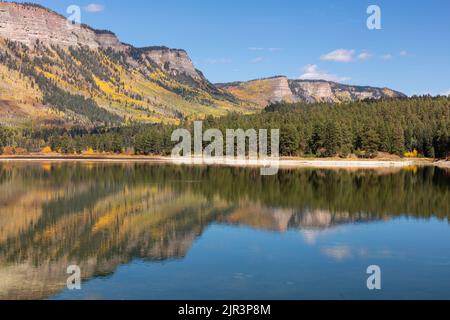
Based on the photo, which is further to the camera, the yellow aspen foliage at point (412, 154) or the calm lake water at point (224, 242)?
the yellow aspen foliage at point (412, 154)

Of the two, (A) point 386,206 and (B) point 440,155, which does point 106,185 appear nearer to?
(A) point 386,206

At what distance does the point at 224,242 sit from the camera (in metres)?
46.2

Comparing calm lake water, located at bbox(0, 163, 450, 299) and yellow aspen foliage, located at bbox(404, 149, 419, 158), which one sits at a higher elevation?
yellow aspen foliage, located at bbox(404, 149, 419, 158)

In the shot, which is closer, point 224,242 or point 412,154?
point 224,242

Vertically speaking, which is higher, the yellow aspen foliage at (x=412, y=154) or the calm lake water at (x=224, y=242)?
the yellow aspen foliage at (x=412, y=154)

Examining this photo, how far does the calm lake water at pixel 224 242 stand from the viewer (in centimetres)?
3173

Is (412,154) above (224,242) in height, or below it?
above

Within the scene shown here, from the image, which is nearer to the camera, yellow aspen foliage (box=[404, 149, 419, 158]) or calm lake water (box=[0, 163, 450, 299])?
calm lake water (box=[0, 163, 450, 299])

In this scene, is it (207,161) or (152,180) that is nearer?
(152,180)

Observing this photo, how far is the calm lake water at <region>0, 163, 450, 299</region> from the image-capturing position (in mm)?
31734
